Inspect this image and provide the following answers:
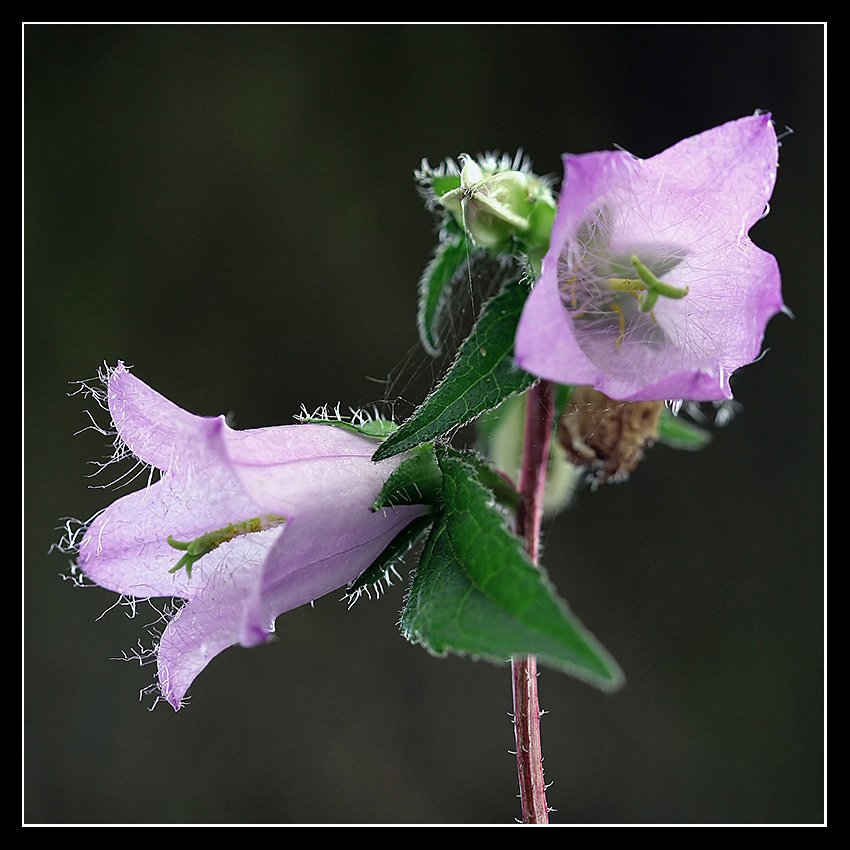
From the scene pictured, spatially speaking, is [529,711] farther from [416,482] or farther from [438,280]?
[438,280]

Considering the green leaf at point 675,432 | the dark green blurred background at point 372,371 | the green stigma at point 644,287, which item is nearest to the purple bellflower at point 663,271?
the green stigma at point 644,287

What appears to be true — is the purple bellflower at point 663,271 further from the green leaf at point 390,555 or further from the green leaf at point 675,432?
the green leaf at point 675,432

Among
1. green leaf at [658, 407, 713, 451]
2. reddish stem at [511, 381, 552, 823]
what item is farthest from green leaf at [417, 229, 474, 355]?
green leaf at [658, 407, 713, 451]

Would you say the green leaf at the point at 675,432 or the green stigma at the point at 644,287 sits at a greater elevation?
the green stigma at the point at 644,287

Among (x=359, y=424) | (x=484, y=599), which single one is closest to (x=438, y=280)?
(x=359, y=424)

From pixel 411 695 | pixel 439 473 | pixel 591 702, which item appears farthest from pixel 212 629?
pixel 591 702

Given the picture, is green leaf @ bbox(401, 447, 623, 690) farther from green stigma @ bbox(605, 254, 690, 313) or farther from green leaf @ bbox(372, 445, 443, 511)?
green stigma @ bbox(605, 254, 690, 313)
